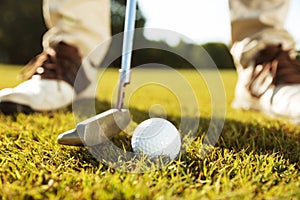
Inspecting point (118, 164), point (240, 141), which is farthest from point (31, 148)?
point (240, 141)

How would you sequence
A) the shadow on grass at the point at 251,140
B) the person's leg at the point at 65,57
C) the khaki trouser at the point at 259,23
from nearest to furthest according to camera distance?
the shadow on grass at the point at 251,140
the person's leg at the point at 65,57
the khaki trouser at the point at 259,23

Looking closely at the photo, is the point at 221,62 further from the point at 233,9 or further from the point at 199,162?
the point at 199,162

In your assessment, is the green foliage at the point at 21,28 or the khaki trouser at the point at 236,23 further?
the green foliage at the point at 21,28

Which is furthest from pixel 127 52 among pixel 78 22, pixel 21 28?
pixel 21 28

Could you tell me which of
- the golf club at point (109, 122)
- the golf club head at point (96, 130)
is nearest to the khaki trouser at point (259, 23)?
the golf club at point (109, 122)

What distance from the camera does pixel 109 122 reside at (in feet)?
6.10

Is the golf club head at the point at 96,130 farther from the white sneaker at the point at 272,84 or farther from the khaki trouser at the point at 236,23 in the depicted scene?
the khaki trouser at the point at 236,23

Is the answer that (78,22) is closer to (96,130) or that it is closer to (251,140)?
(96,130)

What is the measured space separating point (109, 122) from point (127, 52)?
46cm

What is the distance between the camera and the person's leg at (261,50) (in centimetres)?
284

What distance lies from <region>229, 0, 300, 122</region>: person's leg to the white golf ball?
131 cm

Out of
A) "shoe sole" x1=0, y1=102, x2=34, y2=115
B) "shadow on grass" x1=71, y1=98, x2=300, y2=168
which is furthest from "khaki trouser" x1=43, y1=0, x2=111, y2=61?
"shadow on grass" x1=71, y1=98, x2=300, y2=168

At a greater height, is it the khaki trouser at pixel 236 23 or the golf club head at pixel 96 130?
the khaki trouser at pixel 236 23

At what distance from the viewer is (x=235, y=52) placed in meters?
3.25
